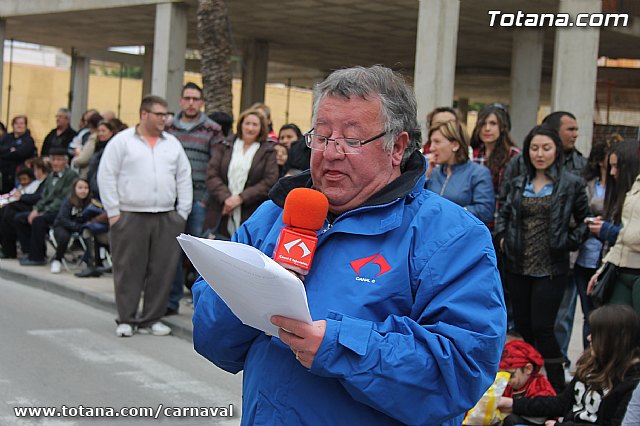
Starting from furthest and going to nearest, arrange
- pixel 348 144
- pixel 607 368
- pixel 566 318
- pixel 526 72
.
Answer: pixel 526 72 → pixel 566 318 → pixel 607 368 → pixel 348 144

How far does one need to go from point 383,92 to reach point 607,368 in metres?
3.15

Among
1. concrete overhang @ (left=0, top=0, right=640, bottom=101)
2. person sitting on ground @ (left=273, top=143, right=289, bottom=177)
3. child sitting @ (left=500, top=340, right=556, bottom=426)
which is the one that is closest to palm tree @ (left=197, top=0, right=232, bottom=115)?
concrete overhang @ (left=0, top=0, right=640, bottom=101)

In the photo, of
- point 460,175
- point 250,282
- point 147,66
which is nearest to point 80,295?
point 460,175

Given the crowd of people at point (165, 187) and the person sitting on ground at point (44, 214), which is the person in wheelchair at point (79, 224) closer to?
the crowd of people at point (165, 187)

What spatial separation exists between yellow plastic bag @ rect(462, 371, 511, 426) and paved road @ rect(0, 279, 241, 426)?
178 cm

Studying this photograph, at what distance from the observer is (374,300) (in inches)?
99.0

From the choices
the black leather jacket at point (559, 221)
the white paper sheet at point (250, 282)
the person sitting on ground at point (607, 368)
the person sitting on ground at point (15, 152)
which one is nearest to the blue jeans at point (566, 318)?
the black leather jacket at point (559, 221)

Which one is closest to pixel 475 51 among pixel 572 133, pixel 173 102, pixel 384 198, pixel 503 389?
pixel 173 102

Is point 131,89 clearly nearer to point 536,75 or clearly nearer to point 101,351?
point 536,75

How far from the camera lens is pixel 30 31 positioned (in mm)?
27500

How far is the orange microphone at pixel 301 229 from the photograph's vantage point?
2.52 meters

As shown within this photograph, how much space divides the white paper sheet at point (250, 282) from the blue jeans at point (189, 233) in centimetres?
721

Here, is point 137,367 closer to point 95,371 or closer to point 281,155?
point 95,371

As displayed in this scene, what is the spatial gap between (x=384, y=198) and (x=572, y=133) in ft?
20.1
